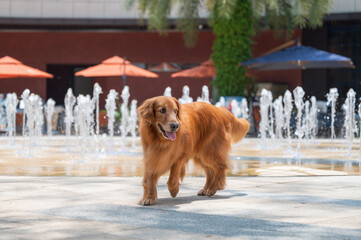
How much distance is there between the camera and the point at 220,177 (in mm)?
7211

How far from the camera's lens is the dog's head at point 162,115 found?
629 centimetres

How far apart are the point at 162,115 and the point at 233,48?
1592 centimetres

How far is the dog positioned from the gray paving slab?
238 mm

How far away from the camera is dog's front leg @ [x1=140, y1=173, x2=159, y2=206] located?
643 cm

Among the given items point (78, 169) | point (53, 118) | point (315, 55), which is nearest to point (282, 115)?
point (315, 55)

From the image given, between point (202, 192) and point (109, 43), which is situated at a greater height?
point (109, 43)

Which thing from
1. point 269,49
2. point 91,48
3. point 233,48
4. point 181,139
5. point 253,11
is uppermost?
point 253,11

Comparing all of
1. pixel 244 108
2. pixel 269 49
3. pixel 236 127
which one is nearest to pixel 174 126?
pixel 236 127

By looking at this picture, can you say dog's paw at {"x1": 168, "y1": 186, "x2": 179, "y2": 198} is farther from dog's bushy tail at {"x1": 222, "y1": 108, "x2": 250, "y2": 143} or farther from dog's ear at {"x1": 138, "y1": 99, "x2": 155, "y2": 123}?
dog's bushy tail at {"x1": 222, "y1": 108, "x2": 250, "y2": 143}

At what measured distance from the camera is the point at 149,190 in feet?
21.2

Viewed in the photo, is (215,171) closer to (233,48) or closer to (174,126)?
(174,126)

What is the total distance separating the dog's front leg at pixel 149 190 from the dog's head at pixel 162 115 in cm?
45

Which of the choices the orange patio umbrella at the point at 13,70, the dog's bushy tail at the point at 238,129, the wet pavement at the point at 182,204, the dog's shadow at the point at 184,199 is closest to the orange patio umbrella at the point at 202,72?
the orange patio umbrella at the point at 13,70

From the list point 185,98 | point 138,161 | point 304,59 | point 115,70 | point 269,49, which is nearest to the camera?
point 138,161
